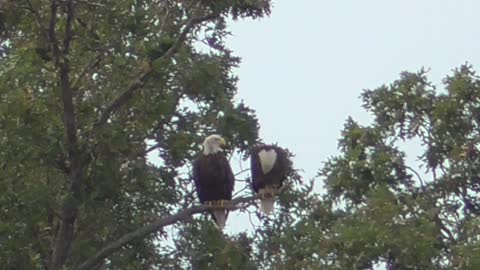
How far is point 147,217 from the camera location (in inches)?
472

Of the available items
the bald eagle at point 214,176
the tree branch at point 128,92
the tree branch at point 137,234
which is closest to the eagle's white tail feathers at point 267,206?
the bald eagle at point 214,176

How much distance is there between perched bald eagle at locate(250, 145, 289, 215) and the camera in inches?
483

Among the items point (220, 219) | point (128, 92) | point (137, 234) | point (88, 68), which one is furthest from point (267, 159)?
point (88, 68)

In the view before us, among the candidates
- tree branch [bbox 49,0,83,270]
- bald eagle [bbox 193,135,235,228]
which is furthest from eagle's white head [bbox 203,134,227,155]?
tree branch [bbox 49,0,83,270]

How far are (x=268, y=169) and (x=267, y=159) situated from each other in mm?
141

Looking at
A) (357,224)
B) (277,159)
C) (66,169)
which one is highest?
(277,159)

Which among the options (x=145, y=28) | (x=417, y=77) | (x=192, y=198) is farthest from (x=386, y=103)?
(x=145, y=28)

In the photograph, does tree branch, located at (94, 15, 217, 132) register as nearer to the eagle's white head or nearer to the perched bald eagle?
the eagle's white head

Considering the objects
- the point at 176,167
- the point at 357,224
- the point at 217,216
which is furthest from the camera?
the point at 176,167

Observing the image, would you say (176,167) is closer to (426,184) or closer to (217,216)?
(217,216)

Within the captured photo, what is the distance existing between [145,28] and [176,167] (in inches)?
91.8

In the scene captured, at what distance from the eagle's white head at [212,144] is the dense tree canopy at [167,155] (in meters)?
0.18

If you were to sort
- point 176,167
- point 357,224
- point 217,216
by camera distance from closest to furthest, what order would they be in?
point 357,224 < point 217,216 < point 176,167

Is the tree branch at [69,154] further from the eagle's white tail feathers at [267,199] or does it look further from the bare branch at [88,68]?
the eagle's white tail feathers at [267,199]
